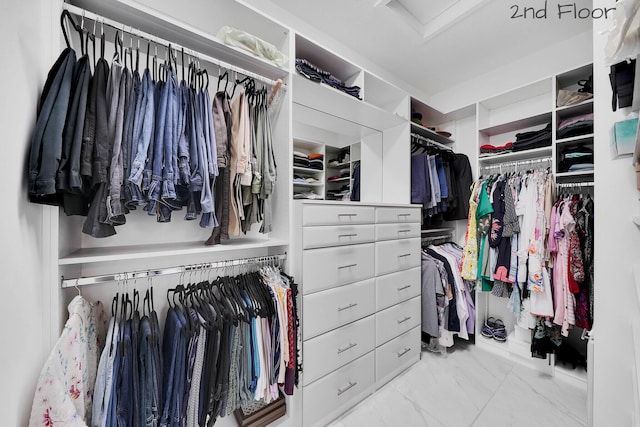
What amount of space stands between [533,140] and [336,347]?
7.51 ft

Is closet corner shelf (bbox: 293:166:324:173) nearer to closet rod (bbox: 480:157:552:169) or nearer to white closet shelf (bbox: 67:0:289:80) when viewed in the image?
white closet shelf (bbox: 67:0:289:80)

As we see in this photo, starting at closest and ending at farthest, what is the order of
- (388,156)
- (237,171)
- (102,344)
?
Result: (102,344), (237,171), (388,156)

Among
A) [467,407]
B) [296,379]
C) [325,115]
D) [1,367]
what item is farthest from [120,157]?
[467,407]

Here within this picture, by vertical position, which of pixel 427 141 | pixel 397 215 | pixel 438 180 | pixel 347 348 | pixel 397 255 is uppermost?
pixel 427 141

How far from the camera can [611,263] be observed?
0.96 meters

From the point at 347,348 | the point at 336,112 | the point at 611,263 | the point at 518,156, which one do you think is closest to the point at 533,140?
the point at 518,156

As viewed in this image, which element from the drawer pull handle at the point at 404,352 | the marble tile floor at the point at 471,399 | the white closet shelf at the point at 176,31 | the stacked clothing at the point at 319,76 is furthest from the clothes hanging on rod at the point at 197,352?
the stacked clothing at the point at 319,76

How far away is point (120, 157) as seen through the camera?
3.07ft

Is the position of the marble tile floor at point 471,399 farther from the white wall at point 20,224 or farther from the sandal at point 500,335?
the white wall at point 20,224

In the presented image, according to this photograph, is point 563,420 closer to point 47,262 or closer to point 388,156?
point 388,156

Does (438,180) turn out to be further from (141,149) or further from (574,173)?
(141,149)

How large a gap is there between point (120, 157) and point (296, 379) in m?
1.33

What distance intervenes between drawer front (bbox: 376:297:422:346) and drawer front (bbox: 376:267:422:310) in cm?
5

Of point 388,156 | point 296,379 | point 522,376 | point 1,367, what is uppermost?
point 388,156
